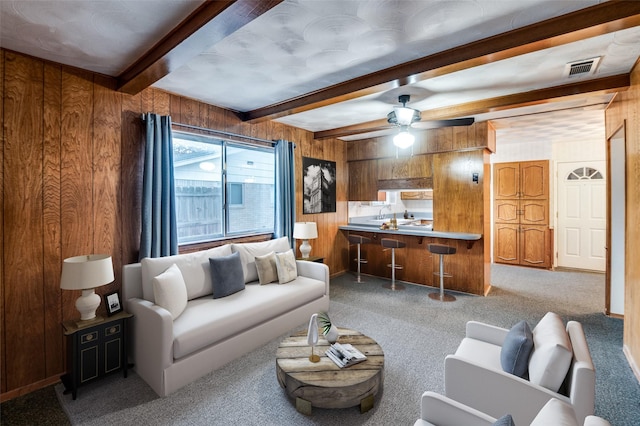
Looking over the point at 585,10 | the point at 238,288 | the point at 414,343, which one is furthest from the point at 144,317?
the point at 585,10

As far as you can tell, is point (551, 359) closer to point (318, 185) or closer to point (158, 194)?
point (158, 194)

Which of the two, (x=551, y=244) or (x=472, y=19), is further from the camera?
(x=551, y=244)

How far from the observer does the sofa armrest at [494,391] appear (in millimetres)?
1570

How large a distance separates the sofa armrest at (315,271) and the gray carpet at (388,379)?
1.50 feet

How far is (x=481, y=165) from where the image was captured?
4559mm

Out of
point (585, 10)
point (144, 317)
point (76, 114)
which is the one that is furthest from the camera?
point (76, 114)

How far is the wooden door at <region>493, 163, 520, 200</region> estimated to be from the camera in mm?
6344

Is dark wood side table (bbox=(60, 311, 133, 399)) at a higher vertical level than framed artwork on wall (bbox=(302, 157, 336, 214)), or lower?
lower

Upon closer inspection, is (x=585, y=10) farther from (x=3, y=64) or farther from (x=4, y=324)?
(x=4, y=324)

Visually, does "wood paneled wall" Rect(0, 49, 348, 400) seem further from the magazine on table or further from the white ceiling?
the magazine on table

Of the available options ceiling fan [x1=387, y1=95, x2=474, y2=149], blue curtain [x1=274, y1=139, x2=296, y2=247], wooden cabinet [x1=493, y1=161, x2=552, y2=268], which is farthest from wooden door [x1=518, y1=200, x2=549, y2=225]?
blue curtain [x1=274, y1=139, x2=296, y2=247]

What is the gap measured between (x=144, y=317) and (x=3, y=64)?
2.24 metres

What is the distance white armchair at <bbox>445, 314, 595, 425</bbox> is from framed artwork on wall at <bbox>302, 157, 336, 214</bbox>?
3.61 m

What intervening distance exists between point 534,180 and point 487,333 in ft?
17.3
